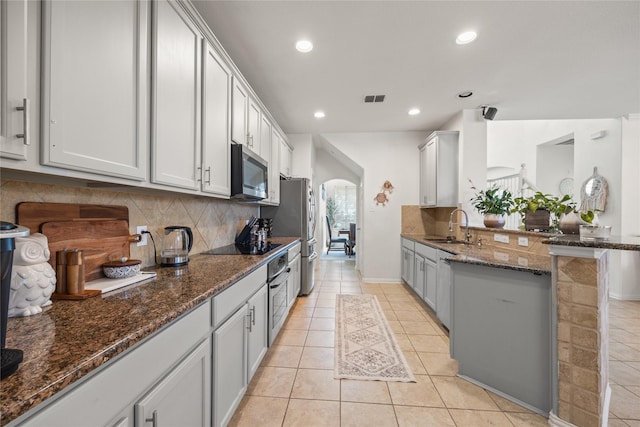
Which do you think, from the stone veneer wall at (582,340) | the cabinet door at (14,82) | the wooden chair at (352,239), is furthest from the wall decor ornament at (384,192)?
the cabinet door at (14,82)

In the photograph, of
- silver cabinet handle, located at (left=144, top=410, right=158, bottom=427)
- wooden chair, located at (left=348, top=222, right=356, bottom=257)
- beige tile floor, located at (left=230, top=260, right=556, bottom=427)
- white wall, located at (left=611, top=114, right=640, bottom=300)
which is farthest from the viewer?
wooden chair, located at (left=348, top=222, right=356, bottom=257)

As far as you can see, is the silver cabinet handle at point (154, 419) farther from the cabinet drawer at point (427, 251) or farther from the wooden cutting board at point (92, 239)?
the cabinet drawer at point (427, 251)

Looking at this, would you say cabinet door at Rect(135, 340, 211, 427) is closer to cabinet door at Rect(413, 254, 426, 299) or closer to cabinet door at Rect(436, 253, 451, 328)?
cabinet door at Rect(436, 253, 451, 328)

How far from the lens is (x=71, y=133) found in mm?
901

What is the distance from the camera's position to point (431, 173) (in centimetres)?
419

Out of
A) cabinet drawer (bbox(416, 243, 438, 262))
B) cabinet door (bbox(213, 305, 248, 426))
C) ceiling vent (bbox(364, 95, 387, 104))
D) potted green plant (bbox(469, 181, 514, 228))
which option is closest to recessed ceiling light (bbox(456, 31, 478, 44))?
ceiling vent (bbox(364, 95, 387, 104))

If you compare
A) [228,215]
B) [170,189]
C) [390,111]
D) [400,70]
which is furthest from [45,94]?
[390,111]

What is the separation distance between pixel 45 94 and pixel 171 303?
775 millimetres

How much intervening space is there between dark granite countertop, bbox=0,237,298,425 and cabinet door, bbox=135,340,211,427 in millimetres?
207

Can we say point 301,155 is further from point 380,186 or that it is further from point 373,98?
point 373,98

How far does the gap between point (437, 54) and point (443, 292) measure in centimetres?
234

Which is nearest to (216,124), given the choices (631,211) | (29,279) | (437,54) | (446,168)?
(29,279)

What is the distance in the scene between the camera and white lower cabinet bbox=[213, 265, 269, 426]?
1.29 metres

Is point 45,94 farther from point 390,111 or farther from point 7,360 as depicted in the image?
point 390,111
